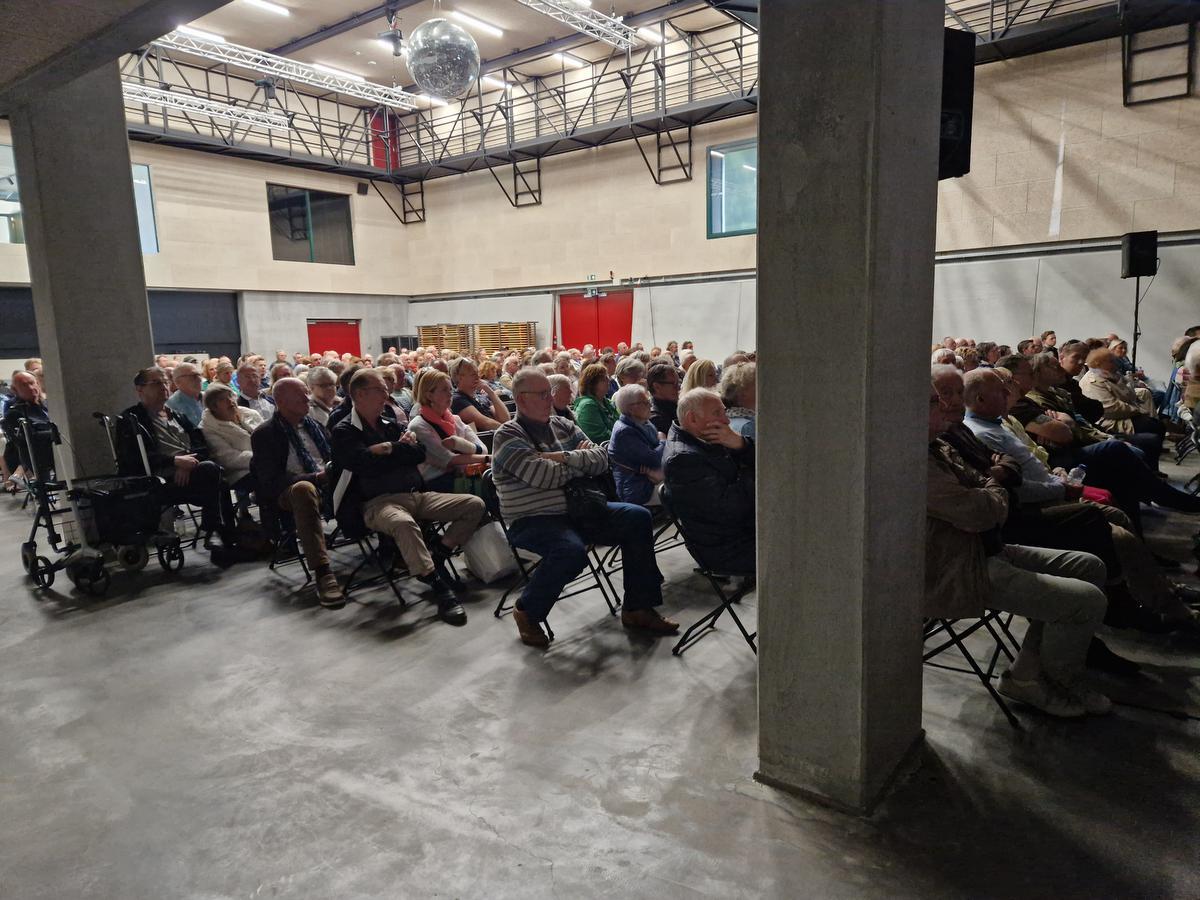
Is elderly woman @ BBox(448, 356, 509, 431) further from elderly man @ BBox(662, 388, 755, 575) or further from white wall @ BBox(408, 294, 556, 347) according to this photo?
white wall @ BBox(408, 294, 556, 347)

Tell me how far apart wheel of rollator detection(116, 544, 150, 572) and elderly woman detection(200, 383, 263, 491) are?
0.72 metres

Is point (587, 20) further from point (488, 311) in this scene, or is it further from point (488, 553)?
point (488, 553)

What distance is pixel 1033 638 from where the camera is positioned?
110 inches

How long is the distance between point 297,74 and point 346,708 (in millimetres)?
14191

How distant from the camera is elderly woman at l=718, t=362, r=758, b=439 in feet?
12.5

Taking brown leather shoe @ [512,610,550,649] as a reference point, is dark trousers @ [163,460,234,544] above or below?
above

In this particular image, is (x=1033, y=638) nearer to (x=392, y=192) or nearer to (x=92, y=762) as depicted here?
(x=92, y=762)

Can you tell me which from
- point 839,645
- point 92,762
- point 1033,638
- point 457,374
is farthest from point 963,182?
point 92,762

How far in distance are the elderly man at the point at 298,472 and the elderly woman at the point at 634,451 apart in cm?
182

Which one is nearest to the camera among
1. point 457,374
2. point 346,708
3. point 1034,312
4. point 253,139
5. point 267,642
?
point 346,708

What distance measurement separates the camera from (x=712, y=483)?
324 cm

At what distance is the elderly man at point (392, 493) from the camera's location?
4137 millimetres

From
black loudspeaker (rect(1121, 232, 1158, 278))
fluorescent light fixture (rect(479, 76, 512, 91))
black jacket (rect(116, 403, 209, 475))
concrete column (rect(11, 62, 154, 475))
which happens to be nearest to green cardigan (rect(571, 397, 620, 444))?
black jacket (rect(116, 403, 209, 475))

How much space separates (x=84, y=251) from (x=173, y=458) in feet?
5.68
